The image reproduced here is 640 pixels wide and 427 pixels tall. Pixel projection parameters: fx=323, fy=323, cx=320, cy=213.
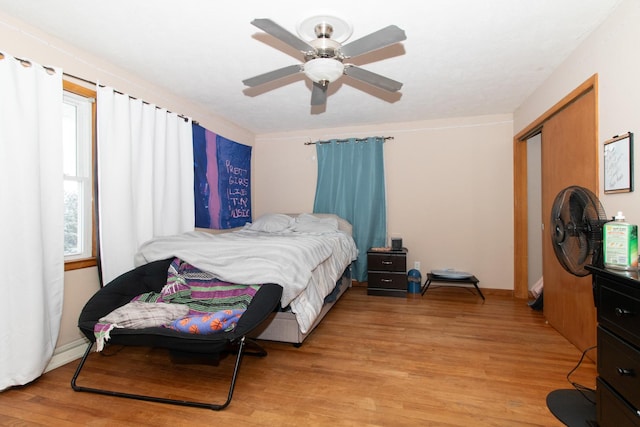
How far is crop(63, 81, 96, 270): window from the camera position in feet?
8.09

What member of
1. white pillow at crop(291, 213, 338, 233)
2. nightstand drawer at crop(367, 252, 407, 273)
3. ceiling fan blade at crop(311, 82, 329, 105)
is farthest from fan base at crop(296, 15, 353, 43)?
nightstand drawer at crop(367, 252, 407, 273)

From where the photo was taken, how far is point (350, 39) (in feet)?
7.65

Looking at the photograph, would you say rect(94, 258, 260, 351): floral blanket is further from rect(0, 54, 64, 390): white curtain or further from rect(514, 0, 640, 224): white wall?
rect(514, 0, 640, 224): white wall

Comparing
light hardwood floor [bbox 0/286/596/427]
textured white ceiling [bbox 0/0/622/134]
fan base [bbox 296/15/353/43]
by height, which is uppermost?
textured white ceiling [bbox 0/0/622/134]

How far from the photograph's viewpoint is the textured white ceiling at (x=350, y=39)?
195 cm

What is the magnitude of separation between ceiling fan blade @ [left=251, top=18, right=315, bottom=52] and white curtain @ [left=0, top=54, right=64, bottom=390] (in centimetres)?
158

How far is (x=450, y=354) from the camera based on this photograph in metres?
2.37

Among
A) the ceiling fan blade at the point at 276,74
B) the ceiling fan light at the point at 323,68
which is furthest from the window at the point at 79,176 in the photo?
the ceiling fan light at the point at 323,68

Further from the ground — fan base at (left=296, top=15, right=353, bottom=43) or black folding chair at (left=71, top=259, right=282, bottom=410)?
fan base at (left=296, top=15, right=353, bottom=43)

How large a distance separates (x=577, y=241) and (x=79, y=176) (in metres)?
3.32

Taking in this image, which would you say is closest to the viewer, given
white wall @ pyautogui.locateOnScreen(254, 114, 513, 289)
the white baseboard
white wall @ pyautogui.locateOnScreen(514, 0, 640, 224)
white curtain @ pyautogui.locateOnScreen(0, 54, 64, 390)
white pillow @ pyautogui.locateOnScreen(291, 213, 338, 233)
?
white wall @ pyautogui.locateOnScreen(514, 0, 640, 224)

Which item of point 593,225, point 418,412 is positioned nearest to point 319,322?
point 418,412

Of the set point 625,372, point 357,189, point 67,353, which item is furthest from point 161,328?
point 357,189

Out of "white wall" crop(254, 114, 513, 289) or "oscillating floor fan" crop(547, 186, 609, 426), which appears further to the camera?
"white wall" crop(254, 114, 513, 289)
